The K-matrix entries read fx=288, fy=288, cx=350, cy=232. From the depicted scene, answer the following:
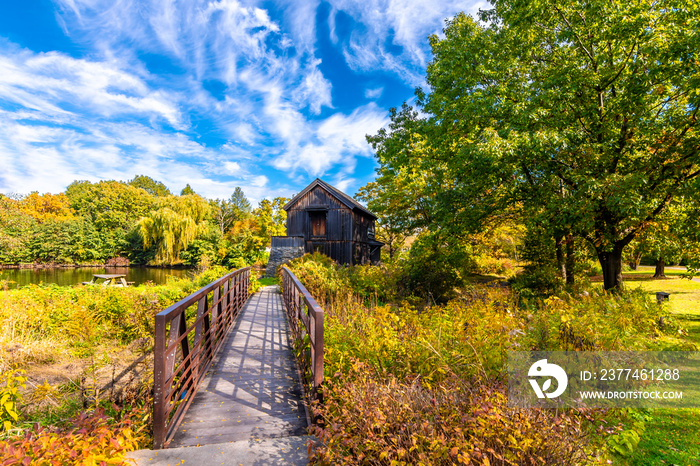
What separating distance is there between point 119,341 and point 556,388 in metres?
8.25

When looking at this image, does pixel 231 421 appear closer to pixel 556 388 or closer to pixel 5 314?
pixel 556 388

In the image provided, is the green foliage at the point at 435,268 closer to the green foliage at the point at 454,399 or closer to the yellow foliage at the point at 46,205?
the green foliage at the point at 454,399

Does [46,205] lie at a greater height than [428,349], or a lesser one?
greater

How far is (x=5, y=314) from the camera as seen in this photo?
5.99 metres

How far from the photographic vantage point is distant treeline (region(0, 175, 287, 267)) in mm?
28188

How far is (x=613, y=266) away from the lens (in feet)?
29.2

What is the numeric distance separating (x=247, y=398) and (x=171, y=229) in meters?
29.5

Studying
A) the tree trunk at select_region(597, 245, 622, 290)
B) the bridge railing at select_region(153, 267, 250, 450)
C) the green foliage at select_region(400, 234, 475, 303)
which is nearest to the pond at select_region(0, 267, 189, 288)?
the green foliage at select_region(400, 234, 475, 303)

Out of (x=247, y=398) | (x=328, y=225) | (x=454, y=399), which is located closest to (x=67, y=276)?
(x=328, y=225)

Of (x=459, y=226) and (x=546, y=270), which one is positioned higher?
(x=459, y=226)

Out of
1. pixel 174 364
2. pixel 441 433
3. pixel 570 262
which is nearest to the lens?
pixel 441 433

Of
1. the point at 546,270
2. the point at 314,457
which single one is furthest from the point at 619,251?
the point at 314,457

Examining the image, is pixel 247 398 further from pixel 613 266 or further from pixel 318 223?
pixel 318 223

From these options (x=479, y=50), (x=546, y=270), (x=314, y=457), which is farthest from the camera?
(x=546, y=270)
